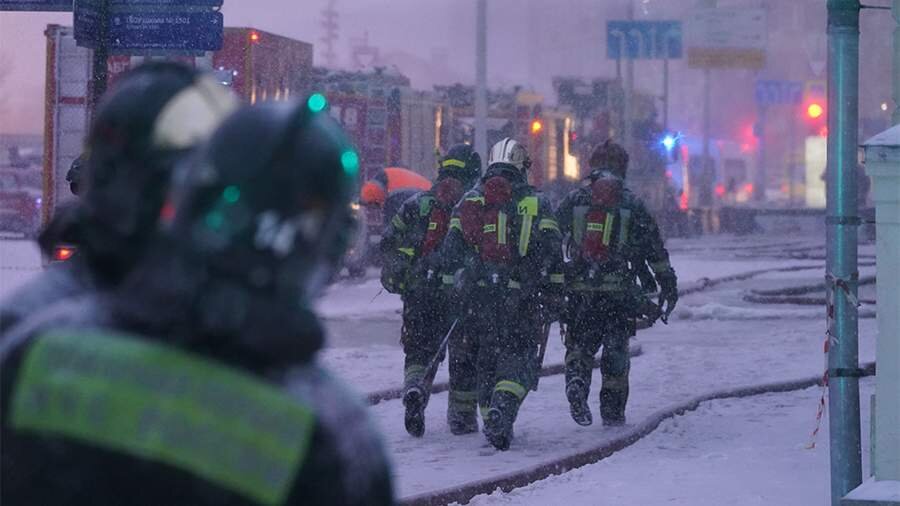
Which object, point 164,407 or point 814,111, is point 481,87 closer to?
point 164,407

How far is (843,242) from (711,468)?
2.16 metres

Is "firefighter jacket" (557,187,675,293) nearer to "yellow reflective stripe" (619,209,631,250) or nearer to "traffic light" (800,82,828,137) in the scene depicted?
"yellow reflective stripe" (619,209,631,250)

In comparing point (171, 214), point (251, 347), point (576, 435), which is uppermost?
point (171, 214)

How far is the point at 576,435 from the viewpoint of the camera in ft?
32.0

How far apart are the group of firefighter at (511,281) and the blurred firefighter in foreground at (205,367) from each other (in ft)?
23.3

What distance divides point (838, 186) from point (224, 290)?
5.23m

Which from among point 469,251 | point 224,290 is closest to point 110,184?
point 224,290

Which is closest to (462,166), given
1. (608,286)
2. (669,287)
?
(608,286)

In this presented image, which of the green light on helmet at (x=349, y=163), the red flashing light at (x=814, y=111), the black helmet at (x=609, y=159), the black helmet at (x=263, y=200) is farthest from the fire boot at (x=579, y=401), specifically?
the red flashing light at (x=814, y=111)

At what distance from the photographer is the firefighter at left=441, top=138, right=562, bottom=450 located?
9.18 meters

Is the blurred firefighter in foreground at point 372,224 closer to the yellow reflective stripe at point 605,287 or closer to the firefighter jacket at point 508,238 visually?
the yellow reflective stripe at point 605,287

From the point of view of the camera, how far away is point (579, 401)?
9922mm

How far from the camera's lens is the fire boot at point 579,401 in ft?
32.5

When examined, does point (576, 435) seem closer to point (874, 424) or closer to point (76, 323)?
point (874, 424)
